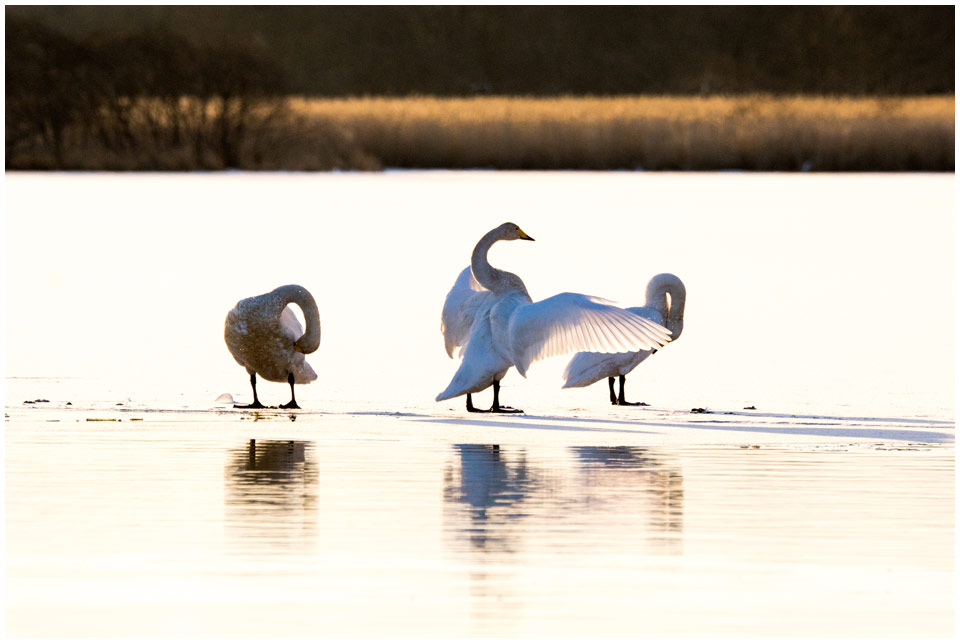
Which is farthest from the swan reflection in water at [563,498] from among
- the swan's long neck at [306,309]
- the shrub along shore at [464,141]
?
the shrub along shore at [464,141]

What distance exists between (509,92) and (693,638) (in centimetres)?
7828

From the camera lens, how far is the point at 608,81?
82.6 metres

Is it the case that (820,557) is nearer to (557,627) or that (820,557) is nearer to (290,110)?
(557,627)

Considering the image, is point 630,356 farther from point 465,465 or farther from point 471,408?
point 465,465

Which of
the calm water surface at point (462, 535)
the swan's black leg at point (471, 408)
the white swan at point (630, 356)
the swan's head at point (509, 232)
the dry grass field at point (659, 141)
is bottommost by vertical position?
the calm water surface at point (462, 535)

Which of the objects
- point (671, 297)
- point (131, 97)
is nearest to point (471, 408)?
point (671, 297)

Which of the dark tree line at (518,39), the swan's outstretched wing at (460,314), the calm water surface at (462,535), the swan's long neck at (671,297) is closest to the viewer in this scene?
the calm water surface at (462,535)

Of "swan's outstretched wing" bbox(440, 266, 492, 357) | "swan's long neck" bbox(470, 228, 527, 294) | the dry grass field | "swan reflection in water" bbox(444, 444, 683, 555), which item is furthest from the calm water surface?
the dry grass field

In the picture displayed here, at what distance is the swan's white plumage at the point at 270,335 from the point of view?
8.06 meters

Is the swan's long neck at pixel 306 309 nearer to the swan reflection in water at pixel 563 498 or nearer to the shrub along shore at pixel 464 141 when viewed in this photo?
the swan reflection in water at pixel 563 498

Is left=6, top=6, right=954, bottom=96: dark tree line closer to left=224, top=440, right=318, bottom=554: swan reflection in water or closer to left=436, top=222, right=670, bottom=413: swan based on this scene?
left=436, top=222, right=670, bottom=413: swan

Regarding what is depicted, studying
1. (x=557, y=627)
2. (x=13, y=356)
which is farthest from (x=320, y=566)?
(x=13, y=356)

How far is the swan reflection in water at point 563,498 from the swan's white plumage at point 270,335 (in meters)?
1.50

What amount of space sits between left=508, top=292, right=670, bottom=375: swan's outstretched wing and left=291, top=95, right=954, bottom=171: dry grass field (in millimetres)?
21462
